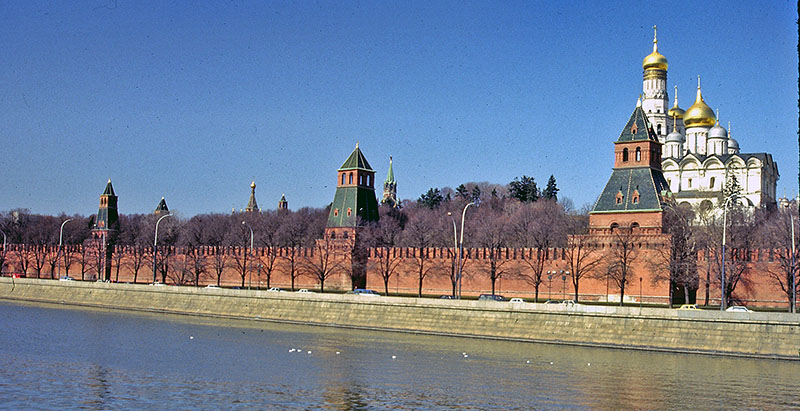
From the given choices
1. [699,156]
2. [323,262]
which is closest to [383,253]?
[323,262]

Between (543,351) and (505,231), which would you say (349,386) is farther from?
(505,231)

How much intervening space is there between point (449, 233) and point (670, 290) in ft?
79.1

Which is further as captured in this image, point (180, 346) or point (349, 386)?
point (180, 346)

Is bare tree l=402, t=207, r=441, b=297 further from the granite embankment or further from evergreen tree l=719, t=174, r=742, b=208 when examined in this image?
evergreen tree l=719, t=174, r=742, b=208

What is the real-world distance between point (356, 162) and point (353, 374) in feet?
121

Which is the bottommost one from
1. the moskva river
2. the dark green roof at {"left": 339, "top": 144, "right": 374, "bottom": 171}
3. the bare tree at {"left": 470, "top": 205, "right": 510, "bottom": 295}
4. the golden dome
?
the moskva river

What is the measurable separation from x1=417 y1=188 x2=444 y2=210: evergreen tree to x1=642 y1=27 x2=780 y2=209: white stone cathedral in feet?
86.6

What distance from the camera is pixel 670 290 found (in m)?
49.3

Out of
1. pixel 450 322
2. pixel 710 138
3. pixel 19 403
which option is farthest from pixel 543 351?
pixel 710 138

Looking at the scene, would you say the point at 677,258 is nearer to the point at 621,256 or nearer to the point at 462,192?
the point at 621,256

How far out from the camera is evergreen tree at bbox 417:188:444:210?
363 feet

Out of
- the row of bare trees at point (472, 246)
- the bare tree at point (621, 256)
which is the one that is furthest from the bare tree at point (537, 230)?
the bare tree at point (621, 256)

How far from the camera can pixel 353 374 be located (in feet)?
96.5

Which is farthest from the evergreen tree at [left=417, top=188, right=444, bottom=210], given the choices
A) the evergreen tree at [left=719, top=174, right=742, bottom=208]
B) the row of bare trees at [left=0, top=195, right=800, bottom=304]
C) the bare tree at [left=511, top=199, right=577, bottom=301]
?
the evergreen tree at [left=719, top=174, right=742, bottom=208]
